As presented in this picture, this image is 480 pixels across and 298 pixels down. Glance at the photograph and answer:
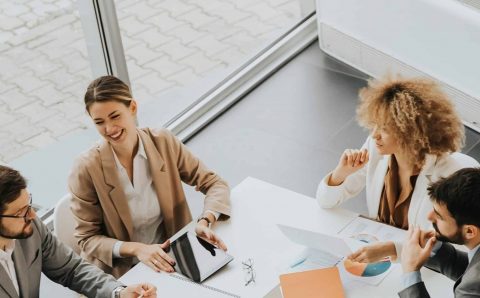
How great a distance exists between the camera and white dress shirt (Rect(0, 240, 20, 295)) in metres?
3.28

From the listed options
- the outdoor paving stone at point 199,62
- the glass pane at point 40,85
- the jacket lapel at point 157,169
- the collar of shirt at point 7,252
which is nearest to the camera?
the collar of shirt at point 7,252

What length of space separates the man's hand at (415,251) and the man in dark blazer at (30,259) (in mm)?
944

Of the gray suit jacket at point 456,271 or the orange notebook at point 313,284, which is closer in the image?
the gray suit jacket at point 456,271

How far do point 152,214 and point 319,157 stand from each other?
67.6 inches

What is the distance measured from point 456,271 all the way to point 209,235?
1.00 metres

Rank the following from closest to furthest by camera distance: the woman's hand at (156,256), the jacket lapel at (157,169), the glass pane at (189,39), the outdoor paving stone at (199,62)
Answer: the woman's hand at (156,256) < the jacket lapel at (157,169) < the glass pane at (189,39) < the outdoor paving stone at (199,62)

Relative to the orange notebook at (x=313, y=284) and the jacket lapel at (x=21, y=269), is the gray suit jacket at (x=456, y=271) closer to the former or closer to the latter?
the orange notebook at (x=313, y=284)

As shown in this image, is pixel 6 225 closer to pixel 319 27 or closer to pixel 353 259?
pixel 353 259

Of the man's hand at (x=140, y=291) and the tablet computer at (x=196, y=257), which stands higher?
the man's hand at (x=140, y=291)

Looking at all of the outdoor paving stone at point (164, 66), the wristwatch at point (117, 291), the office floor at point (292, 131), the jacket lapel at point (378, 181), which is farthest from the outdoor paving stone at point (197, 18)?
the wristwatch at point (117, 291)

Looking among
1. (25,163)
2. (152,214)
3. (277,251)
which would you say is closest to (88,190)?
(152,214)

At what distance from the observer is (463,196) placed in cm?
296

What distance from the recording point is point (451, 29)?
4977 millimetres

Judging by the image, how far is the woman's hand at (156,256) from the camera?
3.52 meters
